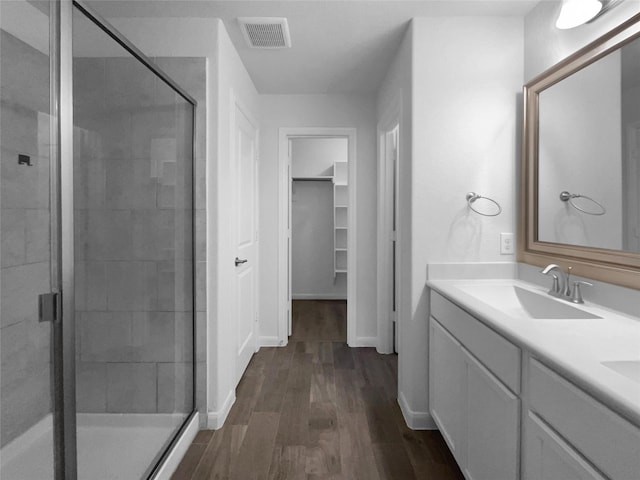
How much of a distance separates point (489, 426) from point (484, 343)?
0.29m

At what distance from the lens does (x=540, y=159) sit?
2.06 m

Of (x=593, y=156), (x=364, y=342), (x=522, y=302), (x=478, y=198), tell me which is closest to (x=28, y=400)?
(x=522, y=302)

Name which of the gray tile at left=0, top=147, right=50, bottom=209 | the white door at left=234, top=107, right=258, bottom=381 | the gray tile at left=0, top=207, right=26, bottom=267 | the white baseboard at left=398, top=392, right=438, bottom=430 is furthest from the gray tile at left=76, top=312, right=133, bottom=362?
the white baseboard at left=398, top=392, right=438, bottom=430

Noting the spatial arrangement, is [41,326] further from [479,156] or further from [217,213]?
[479,156]

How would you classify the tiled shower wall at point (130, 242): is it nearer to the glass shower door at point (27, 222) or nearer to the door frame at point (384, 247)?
the glass shower door at point (27, 222)

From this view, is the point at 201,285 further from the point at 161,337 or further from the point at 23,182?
the point at 23,182

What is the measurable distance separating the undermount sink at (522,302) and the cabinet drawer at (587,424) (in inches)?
24.6

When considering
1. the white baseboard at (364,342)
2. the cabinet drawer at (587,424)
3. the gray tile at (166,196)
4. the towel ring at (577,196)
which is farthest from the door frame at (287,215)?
the cabinet drawer at (587,424)

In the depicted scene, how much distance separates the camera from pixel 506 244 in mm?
2256

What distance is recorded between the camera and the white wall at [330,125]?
3.66 meters

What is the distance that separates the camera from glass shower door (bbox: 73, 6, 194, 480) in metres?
1.37

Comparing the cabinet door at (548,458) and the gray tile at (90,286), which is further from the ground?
the gray tile at (90,286)

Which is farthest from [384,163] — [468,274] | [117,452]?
[117,452]

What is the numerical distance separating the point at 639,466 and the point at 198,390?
6.84 feet
